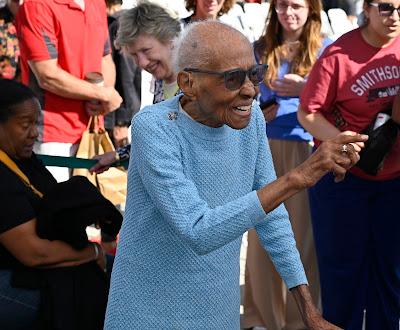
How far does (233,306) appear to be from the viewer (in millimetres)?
2879

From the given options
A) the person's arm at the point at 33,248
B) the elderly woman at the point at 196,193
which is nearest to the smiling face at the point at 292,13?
the person's arm at the point at 33,248

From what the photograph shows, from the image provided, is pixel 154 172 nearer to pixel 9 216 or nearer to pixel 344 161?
pixel 344 161

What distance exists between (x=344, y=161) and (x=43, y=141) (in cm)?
324

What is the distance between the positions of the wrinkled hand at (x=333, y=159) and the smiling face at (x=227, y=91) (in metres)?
0.26

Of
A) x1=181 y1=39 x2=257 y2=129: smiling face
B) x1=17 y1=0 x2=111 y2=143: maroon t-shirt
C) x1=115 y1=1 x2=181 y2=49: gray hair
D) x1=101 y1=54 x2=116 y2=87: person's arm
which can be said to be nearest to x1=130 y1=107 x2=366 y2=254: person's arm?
x1=181 y1=39 x2=257 y2=129: smiling face

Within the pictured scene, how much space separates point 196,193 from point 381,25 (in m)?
2.10

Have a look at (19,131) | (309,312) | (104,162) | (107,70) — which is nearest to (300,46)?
(107,70)

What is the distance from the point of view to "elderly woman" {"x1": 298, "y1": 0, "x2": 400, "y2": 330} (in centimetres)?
440

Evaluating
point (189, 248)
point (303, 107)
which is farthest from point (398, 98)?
point (189, 248)

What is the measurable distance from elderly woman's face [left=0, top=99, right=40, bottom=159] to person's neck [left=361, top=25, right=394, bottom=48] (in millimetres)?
1579

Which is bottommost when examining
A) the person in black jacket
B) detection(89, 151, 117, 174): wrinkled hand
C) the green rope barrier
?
the person in black jacket

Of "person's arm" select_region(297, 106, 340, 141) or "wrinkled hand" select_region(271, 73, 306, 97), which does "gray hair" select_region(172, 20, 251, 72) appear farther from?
"wrinkled hand" select_region(271, 73, 306, 97)

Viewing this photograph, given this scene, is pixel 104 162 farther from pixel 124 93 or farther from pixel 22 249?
pixel 124 93

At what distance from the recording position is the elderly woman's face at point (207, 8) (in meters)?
5.31
